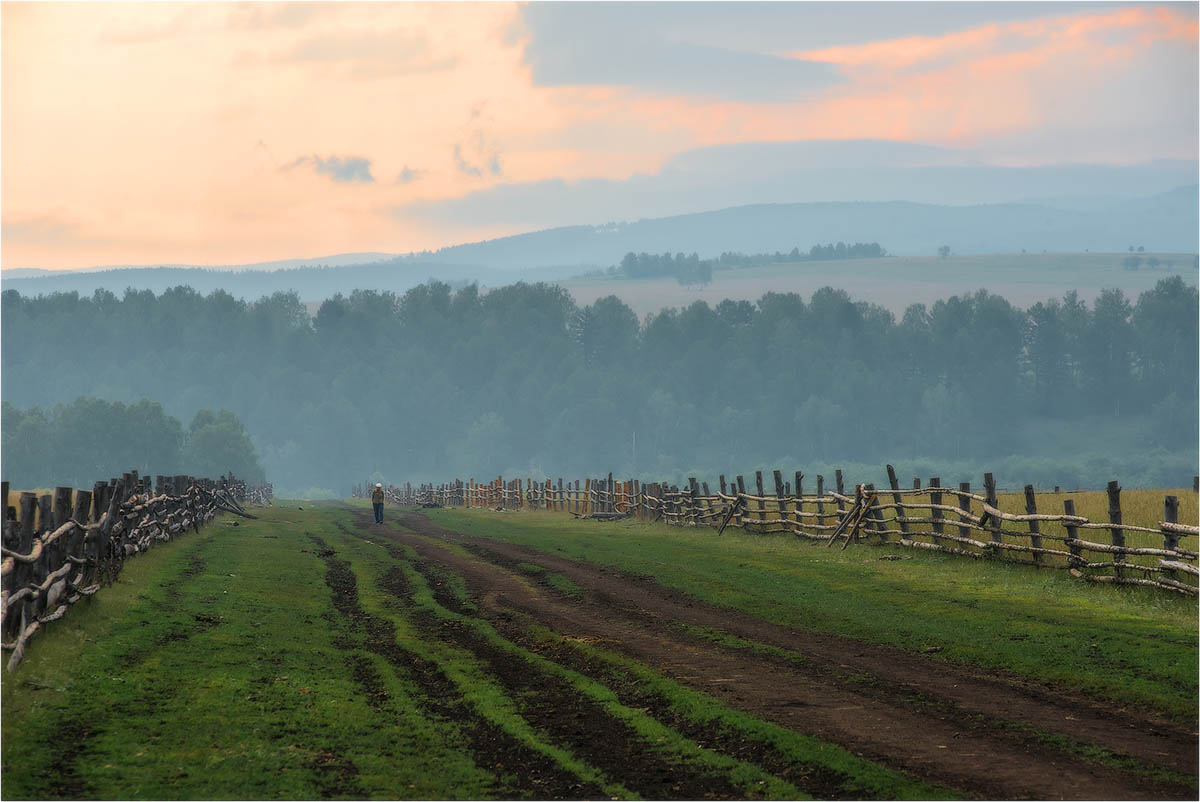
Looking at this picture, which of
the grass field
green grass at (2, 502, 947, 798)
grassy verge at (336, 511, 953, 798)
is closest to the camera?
grassy verge at (336, 511, 953, 798)

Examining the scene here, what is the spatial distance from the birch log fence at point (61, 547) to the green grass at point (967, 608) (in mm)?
10671

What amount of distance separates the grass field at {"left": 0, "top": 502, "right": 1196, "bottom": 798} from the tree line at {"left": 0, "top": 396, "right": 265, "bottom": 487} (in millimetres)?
120954

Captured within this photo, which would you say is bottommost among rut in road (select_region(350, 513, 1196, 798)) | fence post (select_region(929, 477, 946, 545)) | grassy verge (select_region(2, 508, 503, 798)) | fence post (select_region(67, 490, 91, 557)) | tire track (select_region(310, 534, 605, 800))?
rut in road (select_region(350, 513, 1196, 798))

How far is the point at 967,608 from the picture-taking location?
19422mm

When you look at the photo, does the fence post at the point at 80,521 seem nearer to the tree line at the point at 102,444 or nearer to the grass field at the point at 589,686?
the grass field at the point at 589,686

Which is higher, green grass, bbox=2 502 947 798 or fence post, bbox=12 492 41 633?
fence post, bbox=12 492 41 633

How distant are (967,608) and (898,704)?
7.14m

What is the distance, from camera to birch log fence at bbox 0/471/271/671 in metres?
14.1

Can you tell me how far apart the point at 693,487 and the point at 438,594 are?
21871 mm

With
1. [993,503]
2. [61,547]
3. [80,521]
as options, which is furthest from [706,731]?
[993,503]

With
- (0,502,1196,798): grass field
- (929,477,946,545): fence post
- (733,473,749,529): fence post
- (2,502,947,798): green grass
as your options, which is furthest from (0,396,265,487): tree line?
(2,502,947,798): green grass

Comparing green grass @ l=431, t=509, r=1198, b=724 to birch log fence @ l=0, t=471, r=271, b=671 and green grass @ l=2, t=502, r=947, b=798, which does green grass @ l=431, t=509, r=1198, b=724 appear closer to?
green grass @ l=2, t=502, r=947, b=798

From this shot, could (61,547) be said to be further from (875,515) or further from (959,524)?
(875,515)

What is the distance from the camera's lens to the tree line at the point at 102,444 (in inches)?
5369
